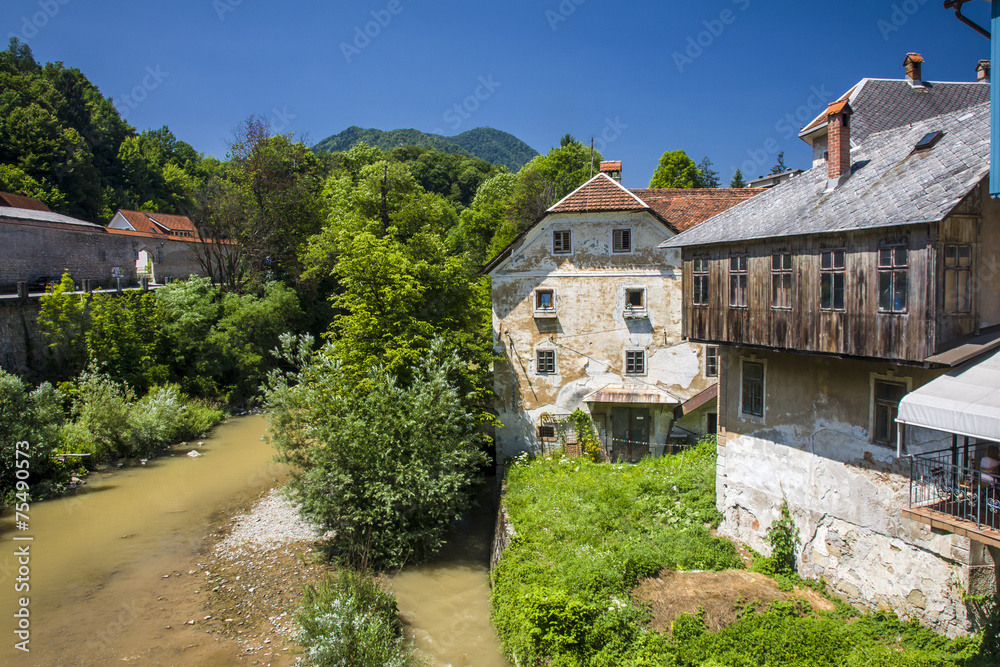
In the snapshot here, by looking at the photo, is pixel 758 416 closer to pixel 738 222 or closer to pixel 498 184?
pixel 738 222

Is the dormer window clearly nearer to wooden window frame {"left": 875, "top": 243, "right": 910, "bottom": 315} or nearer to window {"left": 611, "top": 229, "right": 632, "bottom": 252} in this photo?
wooden window frame {"left": 875, "top": 243, "right": 910, "bottom": 315}

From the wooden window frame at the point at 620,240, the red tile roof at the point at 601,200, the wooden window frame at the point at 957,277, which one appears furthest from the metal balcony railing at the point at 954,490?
the red tile roof at the point at 601,200

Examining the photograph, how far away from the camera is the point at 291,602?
13.7 metres

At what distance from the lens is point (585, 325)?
66.8 ft

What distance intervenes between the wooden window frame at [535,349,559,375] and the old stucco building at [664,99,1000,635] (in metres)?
7.24

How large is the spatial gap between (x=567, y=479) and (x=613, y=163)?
1285 centimetres

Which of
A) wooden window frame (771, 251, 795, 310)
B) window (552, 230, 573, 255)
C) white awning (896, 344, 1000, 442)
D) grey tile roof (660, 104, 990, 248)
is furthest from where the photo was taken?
window (552, 230, 573, 255)

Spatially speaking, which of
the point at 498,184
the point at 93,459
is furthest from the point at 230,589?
the point at 498,184

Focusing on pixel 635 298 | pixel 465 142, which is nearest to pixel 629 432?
pixel 635 298

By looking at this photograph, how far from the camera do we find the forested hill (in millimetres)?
116688

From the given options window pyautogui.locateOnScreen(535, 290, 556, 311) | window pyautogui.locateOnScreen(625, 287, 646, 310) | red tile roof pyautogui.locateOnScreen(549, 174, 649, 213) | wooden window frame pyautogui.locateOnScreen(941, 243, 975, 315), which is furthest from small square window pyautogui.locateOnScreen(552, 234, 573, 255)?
wooden window frame pyautogui.locateOnScreen(941, 243, 975, 315)

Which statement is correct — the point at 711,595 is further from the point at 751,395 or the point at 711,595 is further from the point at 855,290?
the point at 855,290

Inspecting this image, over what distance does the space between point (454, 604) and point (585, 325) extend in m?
10.3

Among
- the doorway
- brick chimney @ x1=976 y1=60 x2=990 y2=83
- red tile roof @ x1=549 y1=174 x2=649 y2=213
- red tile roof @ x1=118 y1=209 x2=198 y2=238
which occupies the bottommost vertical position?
the doorway
